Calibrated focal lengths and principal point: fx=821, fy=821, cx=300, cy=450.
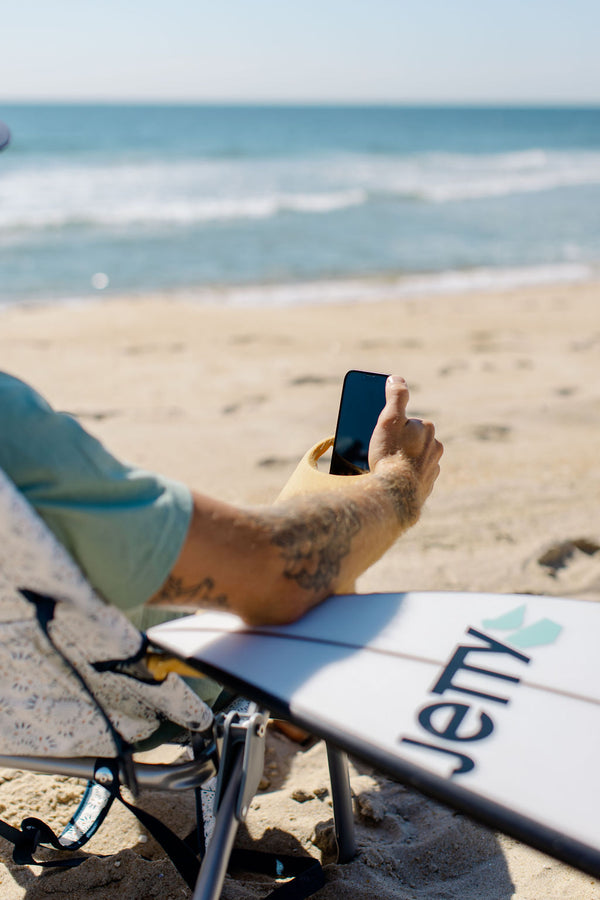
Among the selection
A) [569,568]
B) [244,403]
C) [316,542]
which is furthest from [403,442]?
[244,403]

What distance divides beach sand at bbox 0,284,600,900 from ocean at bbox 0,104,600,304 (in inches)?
55.4

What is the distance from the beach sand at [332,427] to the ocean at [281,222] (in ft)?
4.61

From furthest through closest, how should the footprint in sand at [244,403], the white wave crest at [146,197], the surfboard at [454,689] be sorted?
the white wave crest at [146,197], the footprint in sand at [244,403], the surfboard at [454,689]

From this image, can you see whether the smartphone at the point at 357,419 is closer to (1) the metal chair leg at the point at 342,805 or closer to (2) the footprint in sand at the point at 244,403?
(1) the metal chair leg at the point at 342,805

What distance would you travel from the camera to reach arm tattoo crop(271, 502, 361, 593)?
125cm

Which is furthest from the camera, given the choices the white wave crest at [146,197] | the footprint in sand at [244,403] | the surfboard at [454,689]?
the white wave crest at [146,197]

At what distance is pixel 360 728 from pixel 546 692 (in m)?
0.29

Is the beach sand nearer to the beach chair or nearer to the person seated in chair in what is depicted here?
the beach chair

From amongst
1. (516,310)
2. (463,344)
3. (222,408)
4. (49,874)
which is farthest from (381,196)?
(49,874)

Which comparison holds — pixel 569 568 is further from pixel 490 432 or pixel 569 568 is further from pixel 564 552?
pixel 490 432

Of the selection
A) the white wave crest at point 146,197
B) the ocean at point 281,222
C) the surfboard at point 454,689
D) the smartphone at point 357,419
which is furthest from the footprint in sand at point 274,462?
the white wave crest at point 146,197

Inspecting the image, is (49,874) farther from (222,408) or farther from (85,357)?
(85,357)

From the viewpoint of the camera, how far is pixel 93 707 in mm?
1285

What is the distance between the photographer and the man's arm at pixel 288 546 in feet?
3.82
